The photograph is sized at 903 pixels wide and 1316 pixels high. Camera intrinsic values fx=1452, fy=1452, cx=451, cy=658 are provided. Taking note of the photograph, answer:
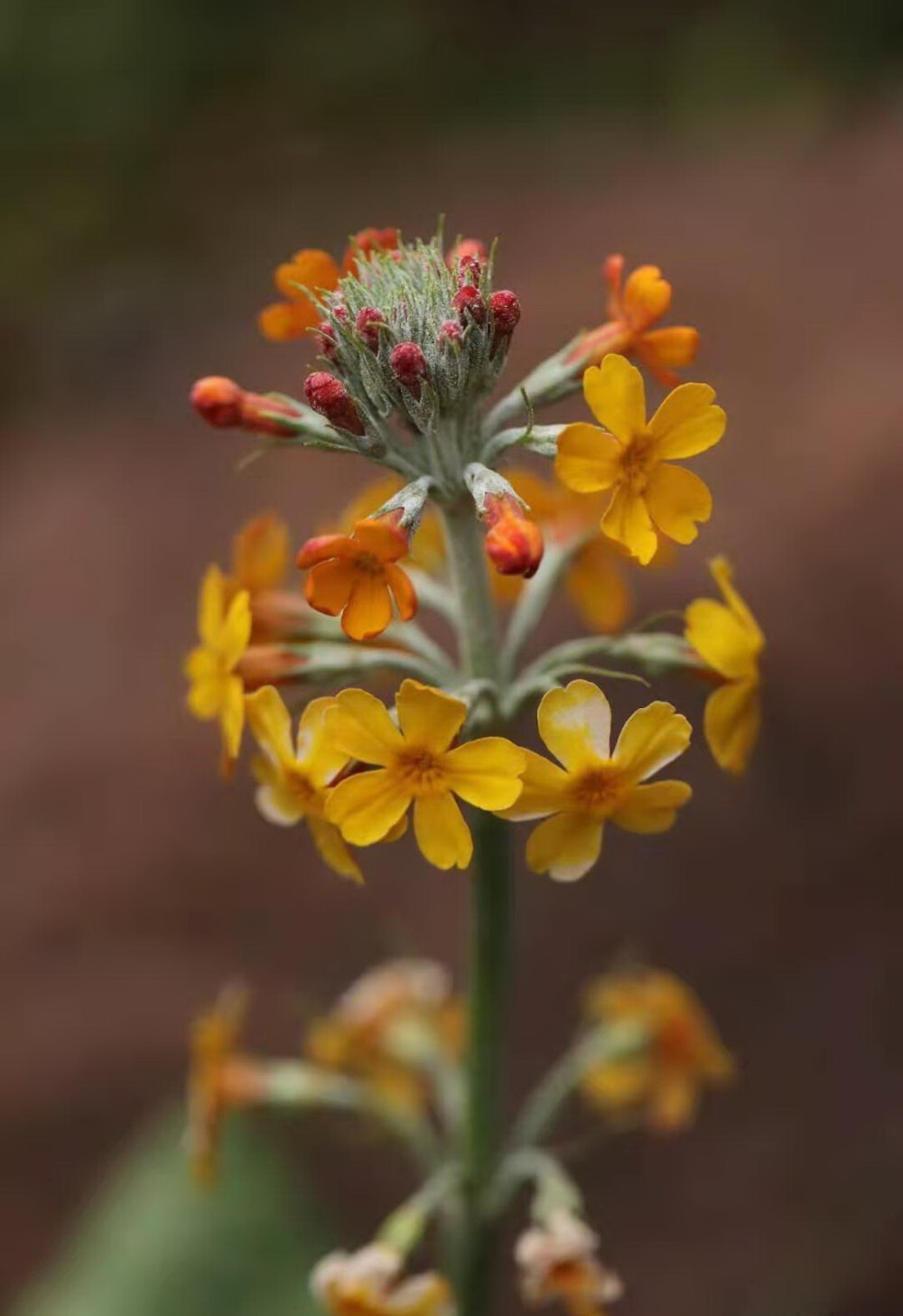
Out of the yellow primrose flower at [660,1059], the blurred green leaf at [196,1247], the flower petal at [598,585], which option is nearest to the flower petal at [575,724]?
the flower petal at [598,585]

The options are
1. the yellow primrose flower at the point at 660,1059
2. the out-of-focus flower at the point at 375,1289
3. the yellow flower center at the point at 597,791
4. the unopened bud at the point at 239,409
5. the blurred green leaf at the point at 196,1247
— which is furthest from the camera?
the blurred green leaf at the point at 196,1247

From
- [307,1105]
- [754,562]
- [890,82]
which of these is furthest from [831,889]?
[890,82]

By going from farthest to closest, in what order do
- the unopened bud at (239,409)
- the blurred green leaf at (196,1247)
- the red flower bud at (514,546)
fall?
the blurred green leaf at (196,1247) < the unopened bud at (239,409) < the red flower bud at (514,546)

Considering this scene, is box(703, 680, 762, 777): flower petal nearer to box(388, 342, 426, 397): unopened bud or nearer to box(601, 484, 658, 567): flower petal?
box(601, 484, 658, 567): flower petal

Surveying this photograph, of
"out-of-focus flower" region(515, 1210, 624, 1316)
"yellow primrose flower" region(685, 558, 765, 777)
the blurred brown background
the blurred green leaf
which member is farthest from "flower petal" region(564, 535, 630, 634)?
the blurred green leaf

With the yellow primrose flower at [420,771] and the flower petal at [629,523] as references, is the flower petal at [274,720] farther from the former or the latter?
the flower petal at [629,523]

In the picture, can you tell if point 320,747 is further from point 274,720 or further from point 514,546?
point 514,546
